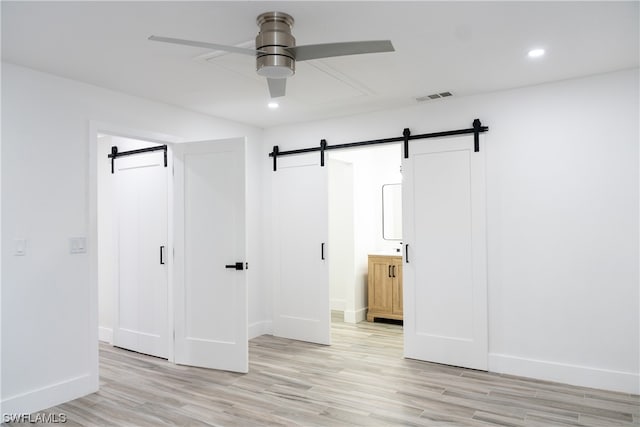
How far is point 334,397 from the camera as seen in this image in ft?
11.3

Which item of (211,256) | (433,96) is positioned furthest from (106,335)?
(433,96)

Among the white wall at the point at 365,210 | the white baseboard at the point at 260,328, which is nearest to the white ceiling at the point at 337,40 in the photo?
the white wall at the point at 365,210

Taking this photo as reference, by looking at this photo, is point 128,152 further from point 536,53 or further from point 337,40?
point 536,53

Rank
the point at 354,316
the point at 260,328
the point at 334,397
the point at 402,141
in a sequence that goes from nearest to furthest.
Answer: the point at 334,397
the point at 402,141
the point at 260,328
the point at 354,316

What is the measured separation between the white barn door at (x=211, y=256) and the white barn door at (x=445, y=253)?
168cm

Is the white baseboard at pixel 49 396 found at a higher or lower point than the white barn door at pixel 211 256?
lower

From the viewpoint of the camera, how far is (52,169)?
3432mm

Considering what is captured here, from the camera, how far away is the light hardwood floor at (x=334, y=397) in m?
3.05

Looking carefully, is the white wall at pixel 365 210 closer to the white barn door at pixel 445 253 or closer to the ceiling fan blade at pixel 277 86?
the white barn door at pixel 445 253

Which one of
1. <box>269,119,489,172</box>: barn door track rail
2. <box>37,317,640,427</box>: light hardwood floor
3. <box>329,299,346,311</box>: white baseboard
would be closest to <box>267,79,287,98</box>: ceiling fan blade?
<box>269,119,489,172</box>: barn door track rail

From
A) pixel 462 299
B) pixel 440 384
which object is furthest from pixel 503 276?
pixel 440 384

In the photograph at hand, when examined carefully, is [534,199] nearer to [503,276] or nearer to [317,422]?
[503,276]

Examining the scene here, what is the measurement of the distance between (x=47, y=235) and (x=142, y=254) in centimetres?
133

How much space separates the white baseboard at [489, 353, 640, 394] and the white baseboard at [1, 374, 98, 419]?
3.49 m
